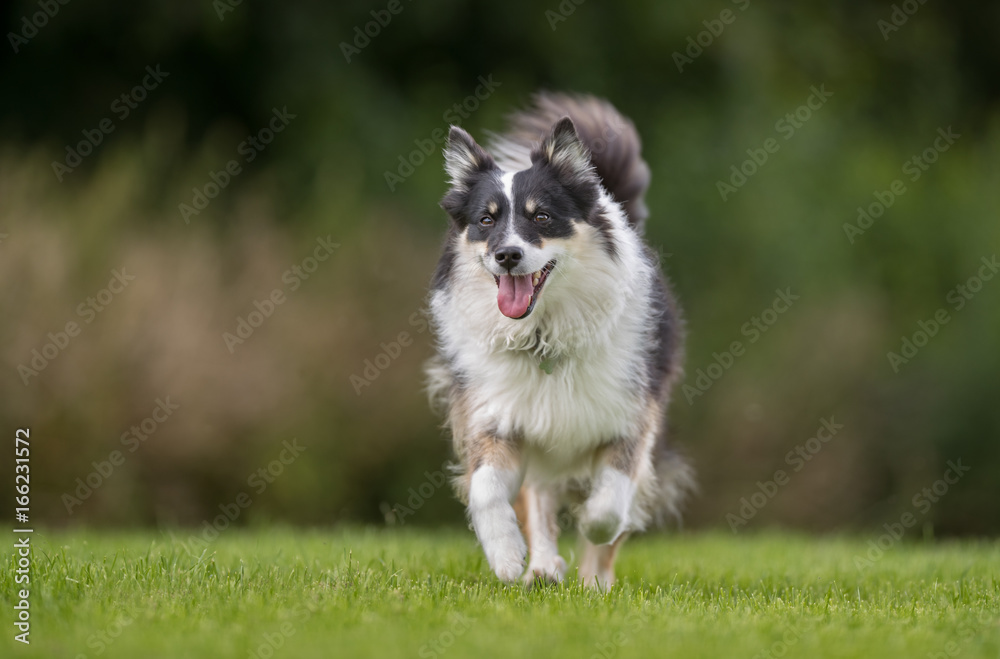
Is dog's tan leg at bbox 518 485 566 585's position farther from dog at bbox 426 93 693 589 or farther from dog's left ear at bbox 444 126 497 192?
dog's left ear at bbox 444 126 497 192

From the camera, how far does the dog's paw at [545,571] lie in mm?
5434

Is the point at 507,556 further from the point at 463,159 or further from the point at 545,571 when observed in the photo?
the point at 463,159

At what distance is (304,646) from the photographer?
A: 396 cm

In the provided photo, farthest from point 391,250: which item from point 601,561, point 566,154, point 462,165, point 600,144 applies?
point 566,154

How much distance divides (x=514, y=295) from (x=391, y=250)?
6.25m

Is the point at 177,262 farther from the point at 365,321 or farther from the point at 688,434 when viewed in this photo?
the point at 688,434

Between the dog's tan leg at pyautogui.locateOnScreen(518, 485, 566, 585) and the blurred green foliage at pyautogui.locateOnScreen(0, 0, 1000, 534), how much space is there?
6.29 feet

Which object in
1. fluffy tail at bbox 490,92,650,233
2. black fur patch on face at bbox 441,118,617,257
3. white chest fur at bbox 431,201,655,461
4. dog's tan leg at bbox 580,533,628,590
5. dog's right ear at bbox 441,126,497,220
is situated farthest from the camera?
fluffy tail at bbox 490,92,650,233

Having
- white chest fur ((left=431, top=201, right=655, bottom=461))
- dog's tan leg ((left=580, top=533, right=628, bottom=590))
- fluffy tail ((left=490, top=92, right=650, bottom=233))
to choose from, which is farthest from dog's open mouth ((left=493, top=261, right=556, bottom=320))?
dog's tan leg ((left=580, top=533, right=628, bottom=590))

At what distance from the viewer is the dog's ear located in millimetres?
5777

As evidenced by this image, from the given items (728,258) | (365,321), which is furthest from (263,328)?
(728,258)

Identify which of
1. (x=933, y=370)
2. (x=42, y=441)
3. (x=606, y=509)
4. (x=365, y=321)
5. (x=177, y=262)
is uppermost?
(x=933, y=370)

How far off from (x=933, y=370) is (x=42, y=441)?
8.71 meters

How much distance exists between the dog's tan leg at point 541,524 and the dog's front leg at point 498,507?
484mm
